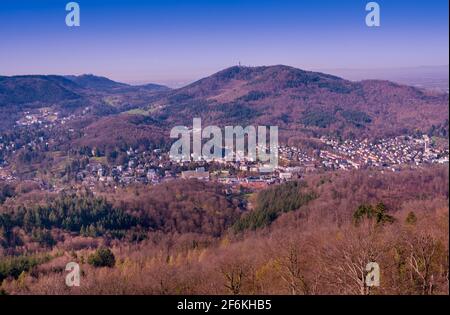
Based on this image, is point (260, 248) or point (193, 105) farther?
point (193, 105)

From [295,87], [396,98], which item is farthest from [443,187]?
[295,87]

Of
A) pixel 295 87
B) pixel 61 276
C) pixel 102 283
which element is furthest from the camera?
pixel 295 87

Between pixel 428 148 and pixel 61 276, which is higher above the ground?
pixel 428 148

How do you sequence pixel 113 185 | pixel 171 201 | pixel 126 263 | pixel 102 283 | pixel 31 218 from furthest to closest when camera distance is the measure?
1. pixel 113 185
2. pixel 171 201
3. pixel 31 218
4. pixel 126 263
5. pixel 102 283
